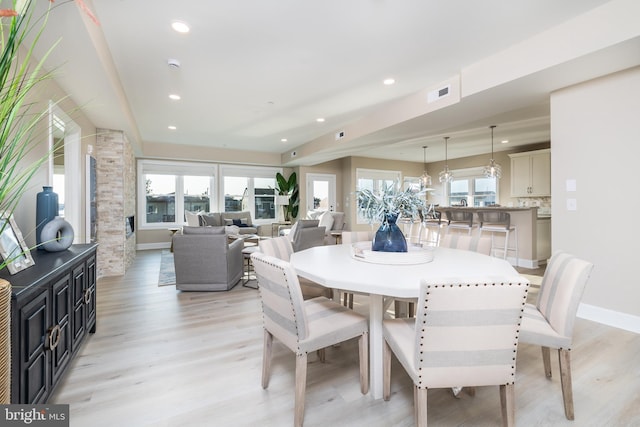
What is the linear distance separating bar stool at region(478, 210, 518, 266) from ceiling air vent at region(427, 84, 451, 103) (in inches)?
112

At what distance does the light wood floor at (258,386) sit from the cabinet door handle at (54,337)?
1.29ft

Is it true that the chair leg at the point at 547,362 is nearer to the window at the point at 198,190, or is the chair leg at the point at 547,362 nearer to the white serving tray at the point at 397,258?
the white serving tray at the point at 397,258

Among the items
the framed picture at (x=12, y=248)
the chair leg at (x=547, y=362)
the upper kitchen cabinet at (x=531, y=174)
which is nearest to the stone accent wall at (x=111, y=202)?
the framed picture at (x=12, y=248)

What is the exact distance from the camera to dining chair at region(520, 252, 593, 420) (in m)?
1.54

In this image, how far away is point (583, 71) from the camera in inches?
108

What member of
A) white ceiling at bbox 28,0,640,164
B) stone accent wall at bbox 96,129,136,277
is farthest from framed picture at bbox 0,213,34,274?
stone accent wall at bbox 96,129,136,277

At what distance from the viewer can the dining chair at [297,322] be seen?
5.05 ft

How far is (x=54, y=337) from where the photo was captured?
1683 millimetres

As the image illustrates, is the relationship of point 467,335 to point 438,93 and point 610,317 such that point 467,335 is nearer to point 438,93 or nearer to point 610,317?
point 610,317

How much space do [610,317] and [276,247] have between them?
3.17 metres

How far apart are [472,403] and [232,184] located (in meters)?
8.10

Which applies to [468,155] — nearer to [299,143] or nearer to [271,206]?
[299,143]

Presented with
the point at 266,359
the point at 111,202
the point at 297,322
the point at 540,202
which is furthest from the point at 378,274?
the point at 540,202

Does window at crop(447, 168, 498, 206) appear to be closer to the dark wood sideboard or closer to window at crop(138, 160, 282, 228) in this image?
window at crop(138, 160, 282, 228)
